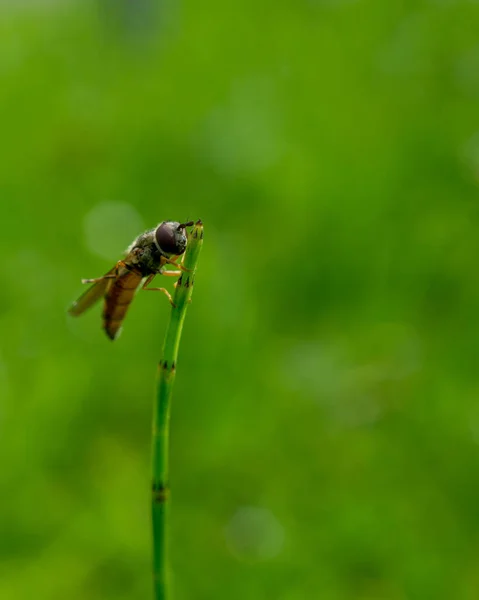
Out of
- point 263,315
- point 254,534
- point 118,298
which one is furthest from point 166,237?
point 263,315

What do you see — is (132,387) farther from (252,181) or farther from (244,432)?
(252,181)

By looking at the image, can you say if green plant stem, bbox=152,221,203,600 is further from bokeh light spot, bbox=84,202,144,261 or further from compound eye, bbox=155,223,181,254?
bokeh light spot, bbox=84,202,144,261

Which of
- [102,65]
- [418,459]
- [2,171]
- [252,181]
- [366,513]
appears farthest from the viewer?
[102,65]

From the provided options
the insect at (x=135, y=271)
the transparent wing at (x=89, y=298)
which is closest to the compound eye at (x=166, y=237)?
the insect at (x=135, y=271)

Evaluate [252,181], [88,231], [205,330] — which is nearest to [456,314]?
[205,330]

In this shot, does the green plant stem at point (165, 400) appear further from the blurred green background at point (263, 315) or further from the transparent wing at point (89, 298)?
the blurred green background at point (263, 315)

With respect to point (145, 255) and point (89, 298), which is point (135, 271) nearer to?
point (145, 255)

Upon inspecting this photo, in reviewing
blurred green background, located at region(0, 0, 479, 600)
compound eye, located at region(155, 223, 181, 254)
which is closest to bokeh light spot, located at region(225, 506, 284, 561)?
blurred green background, located at region(0, 0, 479, 600)
